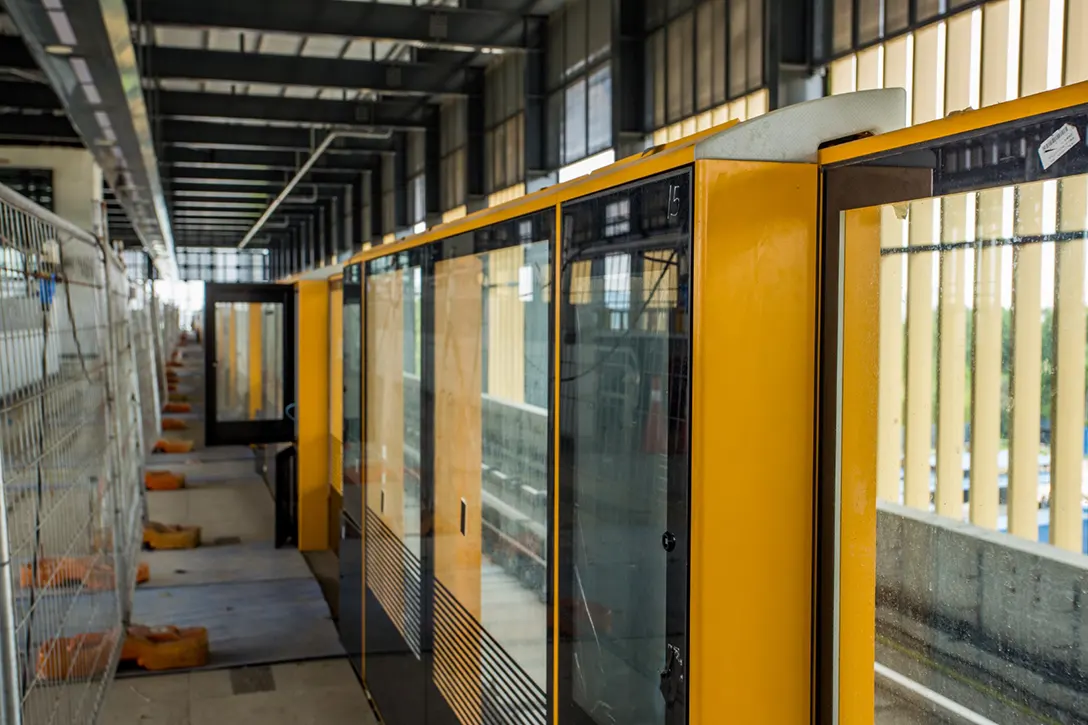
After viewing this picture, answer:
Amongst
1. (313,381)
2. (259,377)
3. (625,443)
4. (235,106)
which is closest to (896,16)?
(313,381)

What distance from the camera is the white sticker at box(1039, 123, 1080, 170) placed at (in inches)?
60.7

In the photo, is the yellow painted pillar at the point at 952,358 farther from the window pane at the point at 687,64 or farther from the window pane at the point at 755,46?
the window pane at the point at 687,64

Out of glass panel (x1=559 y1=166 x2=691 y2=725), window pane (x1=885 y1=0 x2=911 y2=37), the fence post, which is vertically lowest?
the fence post

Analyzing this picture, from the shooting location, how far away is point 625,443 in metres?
2.47

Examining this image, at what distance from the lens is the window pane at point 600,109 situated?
11.8 meters

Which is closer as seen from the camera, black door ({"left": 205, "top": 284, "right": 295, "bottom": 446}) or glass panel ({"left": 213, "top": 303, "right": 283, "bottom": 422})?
black door ({"left": 205, "top": 284, "right": 295, "bottom": 446})

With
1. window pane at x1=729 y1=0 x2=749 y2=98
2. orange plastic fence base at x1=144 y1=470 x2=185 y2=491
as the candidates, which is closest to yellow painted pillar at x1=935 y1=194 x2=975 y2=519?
window pane at x1=729 y1=0 x2=749 y2=98

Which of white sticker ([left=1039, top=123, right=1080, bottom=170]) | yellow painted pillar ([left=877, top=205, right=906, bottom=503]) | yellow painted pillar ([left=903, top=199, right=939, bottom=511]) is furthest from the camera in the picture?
yellow painted pillar ([left=877, top=205, right=906, bottom=503])

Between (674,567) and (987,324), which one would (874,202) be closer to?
(987,324)

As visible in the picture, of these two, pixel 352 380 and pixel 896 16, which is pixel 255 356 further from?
pixel 896 16

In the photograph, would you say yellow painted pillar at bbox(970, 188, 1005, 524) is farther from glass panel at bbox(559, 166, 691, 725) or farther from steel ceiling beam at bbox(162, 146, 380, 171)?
steel ceiling beam at bbox(162, 146, 380, 171)

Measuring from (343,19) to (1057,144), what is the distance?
11.1m

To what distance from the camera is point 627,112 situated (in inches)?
449

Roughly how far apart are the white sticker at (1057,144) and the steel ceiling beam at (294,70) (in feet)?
41.8
